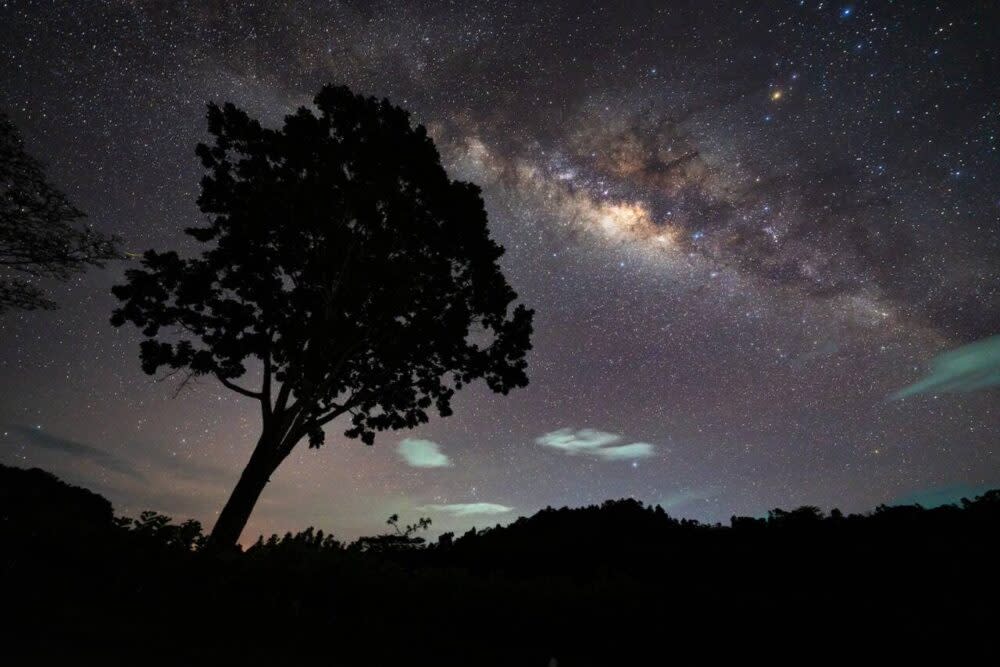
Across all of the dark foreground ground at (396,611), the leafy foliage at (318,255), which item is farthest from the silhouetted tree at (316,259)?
the dark foreground ground at (396,611)

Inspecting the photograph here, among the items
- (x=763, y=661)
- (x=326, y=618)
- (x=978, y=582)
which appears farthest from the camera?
(x=978, y=582)

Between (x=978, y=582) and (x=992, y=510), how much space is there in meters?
4.71

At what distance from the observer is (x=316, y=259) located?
44.8 ft

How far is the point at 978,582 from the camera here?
8297mm

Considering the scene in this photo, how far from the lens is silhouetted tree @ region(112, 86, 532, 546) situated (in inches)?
515

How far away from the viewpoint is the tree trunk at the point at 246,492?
11617mm

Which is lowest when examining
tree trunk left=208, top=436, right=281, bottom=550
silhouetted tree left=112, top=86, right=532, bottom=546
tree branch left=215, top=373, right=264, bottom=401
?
tree trunk left=208, top=436, right=281, bottom=550

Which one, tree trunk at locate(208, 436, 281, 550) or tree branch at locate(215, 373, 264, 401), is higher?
tree branch at locate(215, 373, 264, 401)

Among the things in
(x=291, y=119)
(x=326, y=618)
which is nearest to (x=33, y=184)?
(x=291, y=119)

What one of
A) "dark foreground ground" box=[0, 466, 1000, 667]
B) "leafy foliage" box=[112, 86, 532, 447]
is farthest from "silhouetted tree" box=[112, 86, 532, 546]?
"dark foreground ground" box=[0, 466, 1000, 667]

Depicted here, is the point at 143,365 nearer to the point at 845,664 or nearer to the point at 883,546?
the point at 845,664

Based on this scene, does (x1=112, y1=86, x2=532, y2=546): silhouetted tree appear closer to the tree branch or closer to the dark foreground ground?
the tree branch

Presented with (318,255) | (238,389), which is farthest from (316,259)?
(238,389)

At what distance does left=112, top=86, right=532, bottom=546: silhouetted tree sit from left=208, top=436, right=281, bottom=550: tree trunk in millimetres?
53
